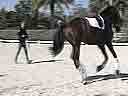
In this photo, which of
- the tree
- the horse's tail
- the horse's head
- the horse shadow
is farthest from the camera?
the tree

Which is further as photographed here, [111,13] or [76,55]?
[111,13]

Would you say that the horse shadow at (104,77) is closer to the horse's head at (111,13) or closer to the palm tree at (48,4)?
the horse's head at (111,13)

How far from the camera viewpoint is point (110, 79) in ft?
28.5

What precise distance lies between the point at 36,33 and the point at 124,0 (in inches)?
410

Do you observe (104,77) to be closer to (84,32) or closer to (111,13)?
(84,32)

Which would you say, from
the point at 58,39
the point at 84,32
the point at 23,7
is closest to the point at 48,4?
the point at 23,7

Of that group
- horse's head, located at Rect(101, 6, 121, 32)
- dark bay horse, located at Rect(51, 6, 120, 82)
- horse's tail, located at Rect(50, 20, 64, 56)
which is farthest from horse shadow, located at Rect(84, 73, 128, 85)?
horse's tail, located at Rect(50, 20, 64, 56)

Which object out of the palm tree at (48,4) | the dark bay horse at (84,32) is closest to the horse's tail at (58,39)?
the dark bay horse at (84,32)

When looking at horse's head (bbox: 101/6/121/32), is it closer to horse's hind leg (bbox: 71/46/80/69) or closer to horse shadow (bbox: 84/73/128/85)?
horse's hind leg (bbox: 71/46/80/69)

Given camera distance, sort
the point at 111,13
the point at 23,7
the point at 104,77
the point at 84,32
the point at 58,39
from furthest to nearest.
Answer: the point at 23,7, the point at 58,39, the point at 111,13, the point at 84,32, the point at 104,77

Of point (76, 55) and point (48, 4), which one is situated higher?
point (76, 55)

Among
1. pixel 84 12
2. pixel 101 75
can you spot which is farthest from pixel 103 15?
pixel 84 12

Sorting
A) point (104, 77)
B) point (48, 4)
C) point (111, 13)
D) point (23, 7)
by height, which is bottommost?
point (23, 7)

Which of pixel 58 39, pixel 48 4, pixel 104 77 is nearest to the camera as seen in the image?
pixel 104 77
